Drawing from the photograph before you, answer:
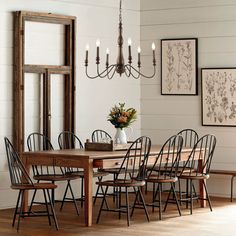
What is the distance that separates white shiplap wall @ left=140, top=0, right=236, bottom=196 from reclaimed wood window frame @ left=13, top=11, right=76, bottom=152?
56.1 inches

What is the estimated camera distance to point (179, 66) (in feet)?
34.6

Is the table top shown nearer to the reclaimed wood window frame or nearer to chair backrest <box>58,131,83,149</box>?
the reclaimed wood window frame

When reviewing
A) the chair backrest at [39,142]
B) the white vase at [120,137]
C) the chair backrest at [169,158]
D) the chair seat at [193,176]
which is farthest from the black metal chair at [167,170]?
the chair backrest at [39,142]

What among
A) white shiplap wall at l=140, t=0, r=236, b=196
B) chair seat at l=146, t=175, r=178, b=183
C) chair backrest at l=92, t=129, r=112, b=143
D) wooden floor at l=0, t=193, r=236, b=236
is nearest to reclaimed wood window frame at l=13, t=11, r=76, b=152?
chair backrest at l=92, t=129, r=112, b=143

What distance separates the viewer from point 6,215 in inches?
338

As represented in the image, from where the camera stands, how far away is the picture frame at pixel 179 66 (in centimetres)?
1039

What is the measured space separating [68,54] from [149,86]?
156 cm

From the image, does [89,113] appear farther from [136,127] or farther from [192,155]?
[192,155]

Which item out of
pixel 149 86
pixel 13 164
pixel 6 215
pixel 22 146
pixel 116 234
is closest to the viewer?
pixel 116 234

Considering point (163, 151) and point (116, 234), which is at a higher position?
point (163, 151)

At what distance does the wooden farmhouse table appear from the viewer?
308 inches

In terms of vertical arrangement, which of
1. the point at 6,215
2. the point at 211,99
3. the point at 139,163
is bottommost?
the point at 6,215

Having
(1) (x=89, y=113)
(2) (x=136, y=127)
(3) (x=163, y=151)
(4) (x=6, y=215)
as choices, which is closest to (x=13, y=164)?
(4) (x=6, y=215)

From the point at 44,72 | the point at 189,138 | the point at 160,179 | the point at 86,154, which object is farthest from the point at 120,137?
the point at 189,138
